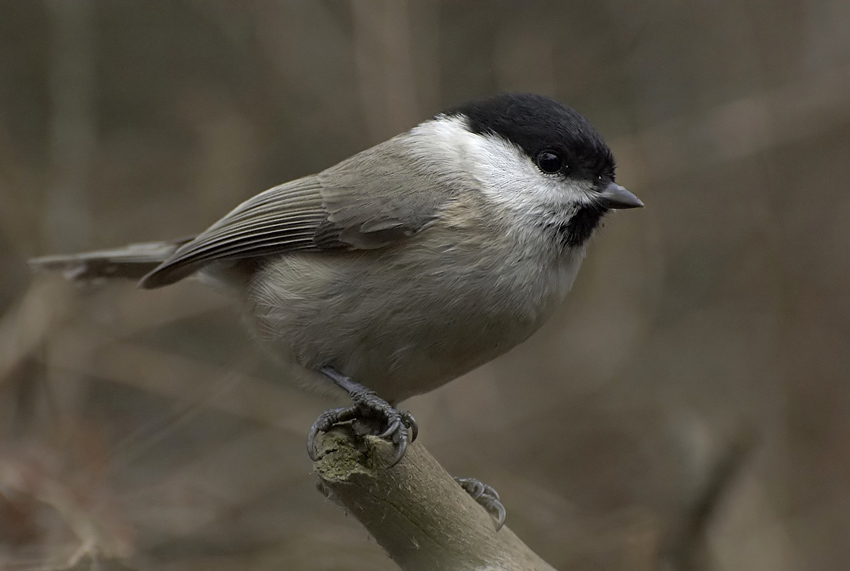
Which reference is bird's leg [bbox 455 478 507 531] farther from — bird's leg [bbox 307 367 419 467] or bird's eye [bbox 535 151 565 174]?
bird's eye [bbox 535 151 565 174]

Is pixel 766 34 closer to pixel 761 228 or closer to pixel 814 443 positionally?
pixel 761 228

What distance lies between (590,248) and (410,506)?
11.0 feet

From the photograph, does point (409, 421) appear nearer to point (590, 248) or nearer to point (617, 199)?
point (617, 199)

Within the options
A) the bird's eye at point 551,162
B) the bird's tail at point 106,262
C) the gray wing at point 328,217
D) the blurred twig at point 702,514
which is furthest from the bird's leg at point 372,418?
the blurred twig at point 702,514

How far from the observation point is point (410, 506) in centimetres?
239

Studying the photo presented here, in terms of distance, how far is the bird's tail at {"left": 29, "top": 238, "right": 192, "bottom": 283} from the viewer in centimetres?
377

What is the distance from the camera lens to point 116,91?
6.07 metres

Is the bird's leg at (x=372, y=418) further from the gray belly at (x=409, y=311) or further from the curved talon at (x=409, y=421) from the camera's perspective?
the gray belly at (x=409, y=311)

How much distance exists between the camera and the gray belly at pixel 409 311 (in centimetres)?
275

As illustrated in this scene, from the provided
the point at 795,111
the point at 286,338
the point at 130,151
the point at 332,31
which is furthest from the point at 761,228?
the point at 130,151

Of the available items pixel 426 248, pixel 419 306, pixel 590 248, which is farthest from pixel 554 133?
pixel 590 248

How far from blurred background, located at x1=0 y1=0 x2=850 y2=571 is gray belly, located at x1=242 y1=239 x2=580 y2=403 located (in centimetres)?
182

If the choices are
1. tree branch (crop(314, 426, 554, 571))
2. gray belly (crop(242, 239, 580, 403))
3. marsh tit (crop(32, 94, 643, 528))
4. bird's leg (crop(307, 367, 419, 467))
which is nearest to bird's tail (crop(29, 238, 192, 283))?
marsh tit (crop(32, 94, 643, 528))

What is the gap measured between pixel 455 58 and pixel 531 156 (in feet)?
10.9
